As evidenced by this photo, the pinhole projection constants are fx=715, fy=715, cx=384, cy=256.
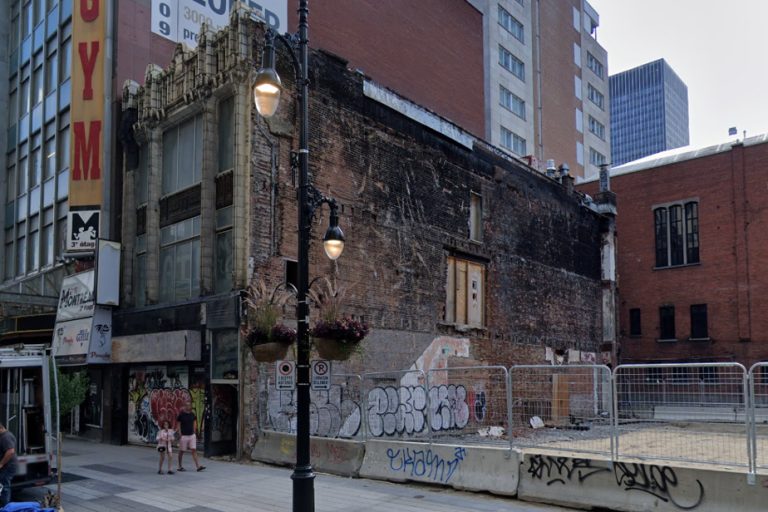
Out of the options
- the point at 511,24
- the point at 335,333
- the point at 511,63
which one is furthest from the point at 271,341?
the point at 511,24

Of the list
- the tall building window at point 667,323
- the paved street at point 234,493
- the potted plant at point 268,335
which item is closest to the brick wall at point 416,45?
the tall building window at point 667,323

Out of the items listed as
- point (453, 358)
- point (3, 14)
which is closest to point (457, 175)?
point (453, 358)

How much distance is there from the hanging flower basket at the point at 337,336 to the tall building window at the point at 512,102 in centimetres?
4148

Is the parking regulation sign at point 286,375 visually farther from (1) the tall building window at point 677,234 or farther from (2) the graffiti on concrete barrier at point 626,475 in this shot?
(1) the tall building window at point 677,234

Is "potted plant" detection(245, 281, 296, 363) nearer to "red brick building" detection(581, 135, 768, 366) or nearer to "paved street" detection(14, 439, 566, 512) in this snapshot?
"paved street" detection(14, 439, 566, 512)

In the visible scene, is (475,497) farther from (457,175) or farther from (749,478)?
(457,175)

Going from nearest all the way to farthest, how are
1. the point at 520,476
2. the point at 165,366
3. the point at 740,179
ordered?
the point at 520,476
the point at 165,366
the point at 740,179

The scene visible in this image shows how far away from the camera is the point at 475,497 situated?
1247 centimetres

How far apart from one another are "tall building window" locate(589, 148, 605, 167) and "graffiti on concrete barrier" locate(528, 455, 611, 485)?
5803cm

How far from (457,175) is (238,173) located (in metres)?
10.4

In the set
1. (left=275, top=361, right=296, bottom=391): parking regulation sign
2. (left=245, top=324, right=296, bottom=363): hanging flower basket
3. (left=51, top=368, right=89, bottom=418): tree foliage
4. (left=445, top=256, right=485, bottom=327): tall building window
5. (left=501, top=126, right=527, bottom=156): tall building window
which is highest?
(left=501, top=126, right=527, bottom=156): tall building window

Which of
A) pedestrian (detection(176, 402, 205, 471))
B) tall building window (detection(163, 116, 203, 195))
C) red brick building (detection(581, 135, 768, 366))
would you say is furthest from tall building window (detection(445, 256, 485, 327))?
red brick building (detection(581, 135, 768, 366))

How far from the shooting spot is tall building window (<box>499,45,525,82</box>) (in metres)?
53.4

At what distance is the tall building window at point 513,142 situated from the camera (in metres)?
52.2
